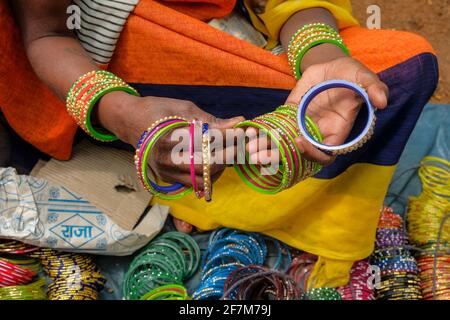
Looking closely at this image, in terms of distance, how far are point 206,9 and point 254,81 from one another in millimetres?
232

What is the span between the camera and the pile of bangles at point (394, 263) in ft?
4.91

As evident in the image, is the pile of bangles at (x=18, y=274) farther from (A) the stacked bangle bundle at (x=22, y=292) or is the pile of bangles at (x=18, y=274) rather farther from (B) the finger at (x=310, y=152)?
(B) the finger at (x=310, y=152)

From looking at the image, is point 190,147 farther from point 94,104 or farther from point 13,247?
point 13,247

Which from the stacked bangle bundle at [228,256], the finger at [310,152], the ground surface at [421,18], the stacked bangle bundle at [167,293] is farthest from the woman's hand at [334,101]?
the ground surface at [421,18]

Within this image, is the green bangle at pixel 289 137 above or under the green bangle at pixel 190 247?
above

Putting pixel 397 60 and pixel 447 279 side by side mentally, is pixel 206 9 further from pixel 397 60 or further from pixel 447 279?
pixel 447 279

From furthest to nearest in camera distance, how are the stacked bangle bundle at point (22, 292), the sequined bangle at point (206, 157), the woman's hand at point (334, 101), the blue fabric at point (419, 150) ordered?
the blue fabric at point (419, 150), the stacked bangle bundle at point (22, 292), the woman's hand at point (334, 101), the sequined bangle at point (206, 157)

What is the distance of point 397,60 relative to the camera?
→ 1279 mm

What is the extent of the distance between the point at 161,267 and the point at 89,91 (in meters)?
0.64

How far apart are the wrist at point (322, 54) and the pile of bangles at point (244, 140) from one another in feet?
0.75

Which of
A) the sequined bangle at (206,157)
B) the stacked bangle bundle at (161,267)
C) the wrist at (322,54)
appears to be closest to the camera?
the sequined bangle at (206,157)

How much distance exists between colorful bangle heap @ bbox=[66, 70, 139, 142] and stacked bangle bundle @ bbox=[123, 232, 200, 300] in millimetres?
538

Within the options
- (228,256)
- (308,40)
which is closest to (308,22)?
(308,40)

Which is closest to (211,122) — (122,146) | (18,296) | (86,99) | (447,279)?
(86,99)
